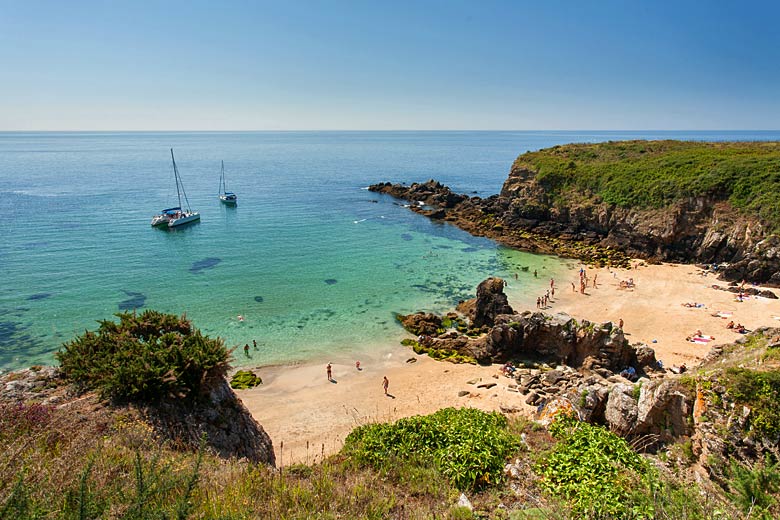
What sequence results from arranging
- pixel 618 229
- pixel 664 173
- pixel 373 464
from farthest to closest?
1. pixel 664 173
2. pixel 618 229
3. pixel 373 464

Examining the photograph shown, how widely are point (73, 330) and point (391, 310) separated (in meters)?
22.3

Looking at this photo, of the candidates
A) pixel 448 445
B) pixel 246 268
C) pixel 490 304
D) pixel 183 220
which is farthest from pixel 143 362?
pixel 183 220

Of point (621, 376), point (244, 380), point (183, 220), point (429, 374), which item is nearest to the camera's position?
point (621, 376)

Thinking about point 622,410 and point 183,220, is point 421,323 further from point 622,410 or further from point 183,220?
point 183,220

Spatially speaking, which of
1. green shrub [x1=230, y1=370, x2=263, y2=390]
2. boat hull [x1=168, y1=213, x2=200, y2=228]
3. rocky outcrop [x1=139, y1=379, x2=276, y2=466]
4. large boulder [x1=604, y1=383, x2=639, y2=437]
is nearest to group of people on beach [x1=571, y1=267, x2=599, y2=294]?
large boulder [x1=604, y1=383, x2=639, y2=437]

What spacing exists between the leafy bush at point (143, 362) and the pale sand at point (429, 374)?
17.4ft

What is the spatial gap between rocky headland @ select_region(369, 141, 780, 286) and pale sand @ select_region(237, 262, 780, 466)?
19.1ft

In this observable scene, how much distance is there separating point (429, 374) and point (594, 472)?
614 inches

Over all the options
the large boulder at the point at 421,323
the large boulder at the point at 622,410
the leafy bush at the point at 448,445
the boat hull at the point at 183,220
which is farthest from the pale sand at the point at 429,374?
the boat hull at the point at 183,220

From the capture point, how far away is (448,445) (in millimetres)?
10086

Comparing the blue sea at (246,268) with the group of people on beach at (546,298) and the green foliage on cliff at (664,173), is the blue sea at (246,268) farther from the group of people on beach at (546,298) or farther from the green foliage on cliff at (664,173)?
the green foliage on cliff at (664,173)

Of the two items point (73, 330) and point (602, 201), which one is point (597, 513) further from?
point (602, 201)

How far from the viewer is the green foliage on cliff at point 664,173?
1559 inches

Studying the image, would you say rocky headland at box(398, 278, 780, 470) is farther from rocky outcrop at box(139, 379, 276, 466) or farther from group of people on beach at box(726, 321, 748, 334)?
rocky outcrop at box(139, 379, 276, 466)
